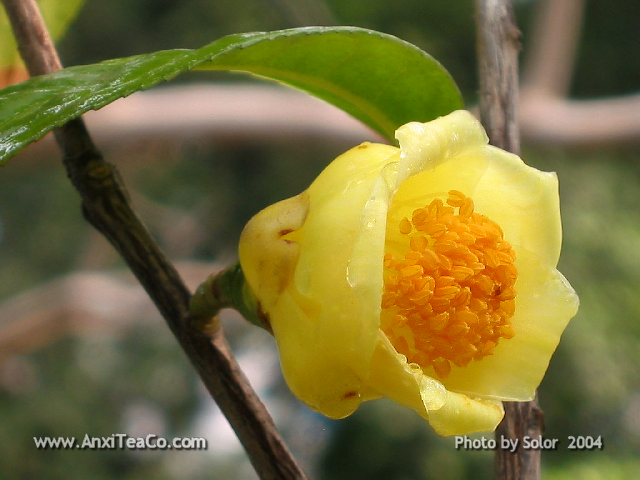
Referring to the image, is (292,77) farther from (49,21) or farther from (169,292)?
(49,21)

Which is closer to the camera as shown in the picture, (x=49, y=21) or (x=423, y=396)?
(x=423, y=396)

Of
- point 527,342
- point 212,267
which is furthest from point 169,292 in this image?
point 212,267

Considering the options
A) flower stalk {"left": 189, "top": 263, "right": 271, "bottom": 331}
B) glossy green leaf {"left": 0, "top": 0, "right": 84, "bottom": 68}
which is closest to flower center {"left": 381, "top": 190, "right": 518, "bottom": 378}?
flower stalk {"left": 189, "top": 263, "right": 271, "bottom": 331}

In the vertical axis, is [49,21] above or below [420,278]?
above

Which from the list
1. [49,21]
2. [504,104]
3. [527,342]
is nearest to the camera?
[527,342]

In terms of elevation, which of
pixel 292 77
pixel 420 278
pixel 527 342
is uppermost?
pixel 292 77

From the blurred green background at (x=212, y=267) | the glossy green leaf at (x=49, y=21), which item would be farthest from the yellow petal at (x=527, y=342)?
the blurred green background at (x=212, y=267)

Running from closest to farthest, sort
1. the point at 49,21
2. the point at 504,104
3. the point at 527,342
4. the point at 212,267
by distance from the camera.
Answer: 1. the point at 527,342
2. the point at 504,104
3. the point at 49,21
4. the point at 212,267

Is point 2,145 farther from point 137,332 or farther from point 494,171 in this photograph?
point 137,332
